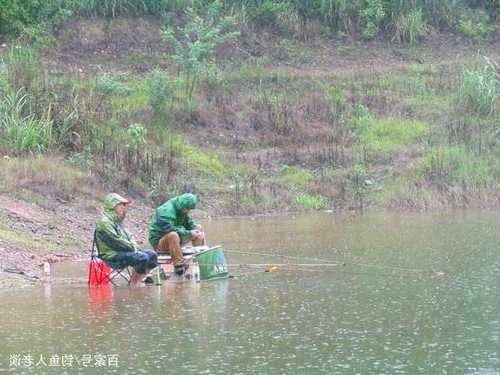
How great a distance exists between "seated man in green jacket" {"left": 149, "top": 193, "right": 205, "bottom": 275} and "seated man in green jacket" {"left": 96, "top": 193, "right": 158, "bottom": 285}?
1.43ft

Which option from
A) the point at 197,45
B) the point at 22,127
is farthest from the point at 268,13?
the point at 22,127

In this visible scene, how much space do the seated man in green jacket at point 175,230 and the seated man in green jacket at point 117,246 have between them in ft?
1.43

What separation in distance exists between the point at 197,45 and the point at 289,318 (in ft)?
66.8

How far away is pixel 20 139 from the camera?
23.7 meters

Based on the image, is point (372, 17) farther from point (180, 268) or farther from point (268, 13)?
point (180, 268)

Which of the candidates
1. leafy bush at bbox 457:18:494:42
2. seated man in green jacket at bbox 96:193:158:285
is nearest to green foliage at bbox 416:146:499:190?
leafy bush at bbox 457:18:494:42

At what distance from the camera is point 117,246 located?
599 inches

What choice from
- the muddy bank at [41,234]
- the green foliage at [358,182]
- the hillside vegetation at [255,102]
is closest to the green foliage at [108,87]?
the hillside vegetation at [255,102]

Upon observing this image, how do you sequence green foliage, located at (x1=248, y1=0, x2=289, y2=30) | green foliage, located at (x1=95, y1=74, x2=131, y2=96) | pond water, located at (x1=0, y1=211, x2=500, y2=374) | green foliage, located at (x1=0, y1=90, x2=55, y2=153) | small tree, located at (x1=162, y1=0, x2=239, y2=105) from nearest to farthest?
pond water, located at (x1=0, y1=211, x2=500, y2=374)
green foliage, located at (x1=0, y1=90, x2=55, y2=153)
green foliage, located at (x1=95, y1=74, x2=131, y2=96)
small tree, located at (x1=162, y1=0, x2=239, y2=105)
green foliage, located at (x1=248, y1=0, x2=289, y2=30)

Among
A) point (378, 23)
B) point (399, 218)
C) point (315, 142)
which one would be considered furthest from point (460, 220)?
point (378, 23)

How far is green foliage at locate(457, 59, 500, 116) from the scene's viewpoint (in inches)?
1223

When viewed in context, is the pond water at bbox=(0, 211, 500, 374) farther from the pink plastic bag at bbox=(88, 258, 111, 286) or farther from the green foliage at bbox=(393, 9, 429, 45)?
the green foliage at bbox=(393, 9, 429, 45)

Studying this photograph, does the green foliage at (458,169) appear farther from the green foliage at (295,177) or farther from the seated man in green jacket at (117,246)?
the seated man in green jacket at (117,246)

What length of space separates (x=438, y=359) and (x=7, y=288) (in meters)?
6.88
